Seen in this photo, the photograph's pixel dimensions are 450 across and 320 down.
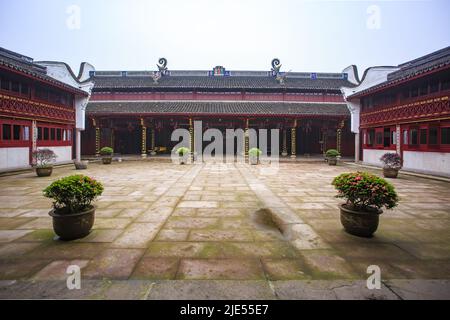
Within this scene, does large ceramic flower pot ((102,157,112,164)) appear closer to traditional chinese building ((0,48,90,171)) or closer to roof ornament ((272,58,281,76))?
traditional chinese building ((0,48,90,171))

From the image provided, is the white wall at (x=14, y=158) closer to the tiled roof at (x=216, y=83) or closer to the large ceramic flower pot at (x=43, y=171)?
the large ceramic flower pot at (x=43, y=171)

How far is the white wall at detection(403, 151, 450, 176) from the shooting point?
10578 mm

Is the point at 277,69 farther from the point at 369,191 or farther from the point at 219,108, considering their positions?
the point at 369,191

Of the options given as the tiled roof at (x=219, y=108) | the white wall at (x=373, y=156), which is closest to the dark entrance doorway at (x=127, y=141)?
the tiled roof at (x=219, y=108)

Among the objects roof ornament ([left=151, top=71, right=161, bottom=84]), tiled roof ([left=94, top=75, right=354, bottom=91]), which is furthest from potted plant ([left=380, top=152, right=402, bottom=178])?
roof ornament ([left=151, top=71, right=161, bottom=84])

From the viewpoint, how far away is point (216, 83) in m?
23.8

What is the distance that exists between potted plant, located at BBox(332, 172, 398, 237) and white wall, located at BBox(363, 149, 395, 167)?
13.2 meters

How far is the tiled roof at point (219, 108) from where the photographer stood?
19.1 meters

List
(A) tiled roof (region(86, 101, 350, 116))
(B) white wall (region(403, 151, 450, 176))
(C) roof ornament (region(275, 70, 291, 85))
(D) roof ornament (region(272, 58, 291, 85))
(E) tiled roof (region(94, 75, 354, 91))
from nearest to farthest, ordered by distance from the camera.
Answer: (B) white wall (region(403, 151, 450, 176)) → (A) tiled roof (region(86, 101, 350, 116)) → (E) tiled roof (region(94, 75, 354, 91)) → (C) roof ornament (region(275, 70, 291, 85)) → (D) roof ornament (region(272, 58, 291, 85))

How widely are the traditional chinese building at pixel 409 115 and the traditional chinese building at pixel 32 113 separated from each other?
19211 millimetres

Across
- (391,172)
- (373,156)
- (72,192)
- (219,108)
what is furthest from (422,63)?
(72,192)

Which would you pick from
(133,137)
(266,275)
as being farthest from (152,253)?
(133,137)

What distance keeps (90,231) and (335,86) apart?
83.7 feet

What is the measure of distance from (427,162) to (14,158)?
20.7 metres
